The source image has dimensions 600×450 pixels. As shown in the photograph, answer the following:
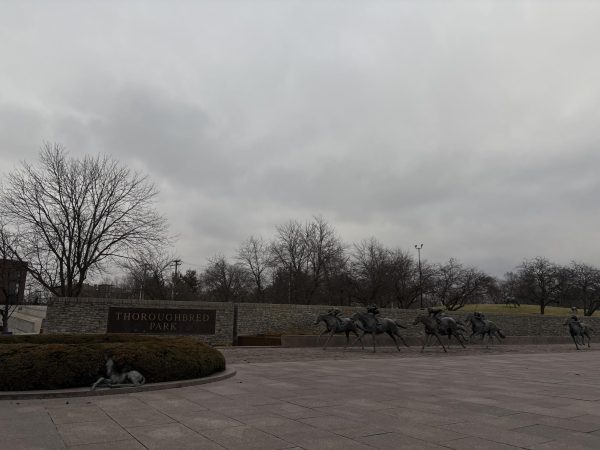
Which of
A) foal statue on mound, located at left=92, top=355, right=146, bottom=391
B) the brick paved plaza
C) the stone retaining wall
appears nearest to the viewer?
the brick paved plaza

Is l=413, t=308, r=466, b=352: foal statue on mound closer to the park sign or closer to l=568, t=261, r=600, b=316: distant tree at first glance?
the park sign

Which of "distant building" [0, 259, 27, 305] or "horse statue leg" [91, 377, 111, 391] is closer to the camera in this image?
"horse statue leg" [91, 377, 111, 391]

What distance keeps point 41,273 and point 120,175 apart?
818 cm

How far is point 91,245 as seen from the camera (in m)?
30.9

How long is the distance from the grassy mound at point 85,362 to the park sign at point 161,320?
12.7 m

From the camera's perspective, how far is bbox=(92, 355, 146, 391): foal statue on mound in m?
9.63

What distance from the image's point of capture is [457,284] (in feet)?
224

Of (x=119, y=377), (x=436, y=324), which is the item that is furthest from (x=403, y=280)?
(x=119, y=377)

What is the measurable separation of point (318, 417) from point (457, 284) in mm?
65327

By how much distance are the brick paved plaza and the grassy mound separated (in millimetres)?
680

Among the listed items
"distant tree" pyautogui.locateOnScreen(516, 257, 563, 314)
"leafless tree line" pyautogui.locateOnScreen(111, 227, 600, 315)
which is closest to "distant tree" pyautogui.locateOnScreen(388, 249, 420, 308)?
"leafless tree line" pyautogui.locateOnScreen(111, 227, 600, 315)

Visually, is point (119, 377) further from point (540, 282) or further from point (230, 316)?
point (540, 282)

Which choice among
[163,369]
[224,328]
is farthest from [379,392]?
[224,328]

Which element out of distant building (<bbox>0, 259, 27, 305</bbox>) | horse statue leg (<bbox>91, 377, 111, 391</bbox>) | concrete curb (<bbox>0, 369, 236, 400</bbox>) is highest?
distant building (<bbox>0, 259, 27, 305</bbox>)
